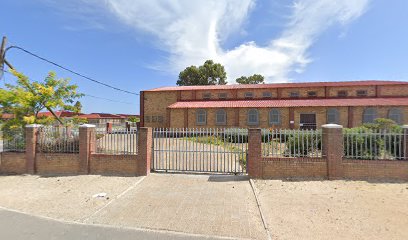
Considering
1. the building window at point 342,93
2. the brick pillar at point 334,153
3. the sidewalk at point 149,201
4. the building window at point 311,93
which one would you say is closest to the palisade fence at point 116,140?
the sidewalk at point 149,201

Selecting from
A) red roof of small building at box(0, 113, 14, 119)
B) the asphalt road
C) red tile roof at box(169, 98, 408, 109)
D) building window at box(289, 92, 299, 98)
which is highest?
building window at box(289, 92, 299, 98)

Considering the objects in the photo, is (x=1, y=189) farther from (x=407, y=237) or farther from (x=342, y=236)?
(x=407, y=237)

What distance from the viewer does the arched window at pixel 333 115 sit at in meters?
24.2

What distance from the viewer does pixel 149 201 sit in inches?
241

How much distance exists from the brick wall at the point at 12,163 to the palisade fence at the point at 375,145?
12.2 meters

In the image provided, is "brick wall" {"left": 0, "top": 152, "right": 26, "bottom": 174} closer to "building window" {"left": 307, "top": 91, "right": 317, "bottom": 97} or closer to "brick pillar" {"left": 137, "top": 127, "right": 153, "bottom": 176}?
"brick pillar" {"left": 137, "top": 127, "right": 153, "bottom": 176}

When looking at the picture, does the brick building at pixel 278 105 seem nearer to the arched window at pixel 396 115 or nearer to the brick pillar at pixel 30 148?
the arched window at pixel 396 115

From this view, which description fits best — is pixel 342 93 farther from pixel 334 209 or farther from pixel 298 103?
pixel 334 209

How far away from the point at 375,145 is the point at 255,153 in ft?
13.1

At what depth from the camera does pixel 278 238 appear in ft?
14.1

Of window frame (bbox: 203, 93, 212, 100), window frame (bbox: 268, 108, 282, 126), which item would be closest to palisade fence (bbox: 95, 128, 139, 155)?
window frame (bbox: 268, 108, 282, 126)

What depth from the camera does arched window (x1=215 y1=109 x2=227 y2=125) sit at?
1052 inches

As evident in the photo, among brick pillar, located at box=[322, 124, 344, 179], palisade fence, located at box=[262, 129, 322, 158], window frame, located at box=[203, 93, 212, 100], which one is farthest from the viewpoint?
window frame, located at box=[203, 93, 212, 100]

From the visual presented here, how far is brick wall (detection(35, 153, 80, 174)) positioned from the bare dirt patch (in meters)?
6.90
